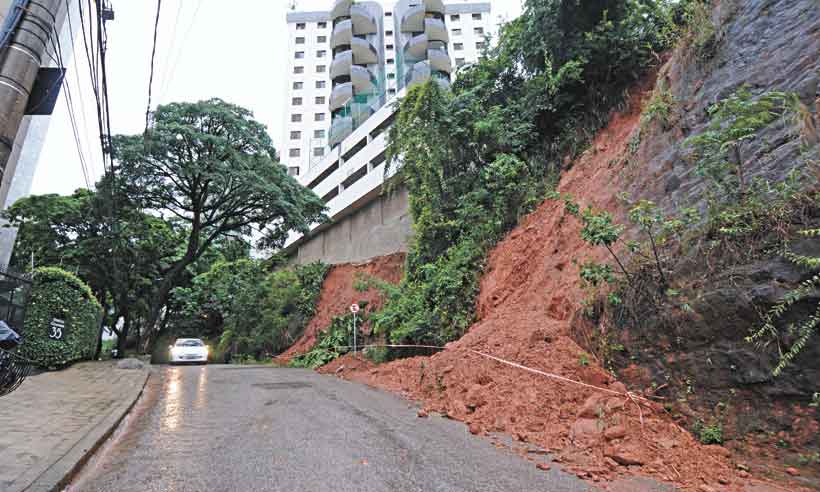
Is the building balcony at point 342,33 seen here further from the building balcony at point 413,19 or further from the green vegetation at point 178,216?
the green vegetation at point 178,216

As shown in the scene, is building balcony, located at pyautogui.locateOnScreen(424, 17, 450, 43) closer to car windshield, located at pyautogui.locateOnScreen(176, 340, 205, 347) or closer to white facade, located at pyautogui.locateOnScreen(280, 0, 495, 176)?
white facade, located at pyautogui.locateOnScreen(280, 0, 495, 176)

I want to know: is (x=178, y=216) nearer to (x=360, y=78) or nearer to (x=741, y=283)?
(x=741, y=283)

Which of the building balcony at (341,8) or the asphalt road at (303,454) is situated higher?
the building balcony at (341,8)

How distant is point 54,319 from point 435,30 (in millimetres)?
45062

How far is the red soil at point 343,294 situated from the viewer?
1872cm

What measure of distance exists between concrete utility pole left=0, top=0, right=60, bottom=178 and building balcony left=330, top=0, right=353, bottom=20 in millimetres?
52033

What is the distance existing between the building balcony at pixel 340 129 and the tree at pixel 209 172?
11957 millimetres

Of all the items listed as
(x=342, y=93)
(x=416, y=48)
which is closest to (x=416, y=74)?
(x=342, y=93)

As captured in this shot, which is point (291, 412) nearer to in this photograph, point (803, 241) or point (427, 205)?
point (803, 241)

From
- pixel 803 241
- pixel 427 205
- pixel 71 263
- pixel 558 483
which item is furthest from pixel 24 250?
pixel 803 241

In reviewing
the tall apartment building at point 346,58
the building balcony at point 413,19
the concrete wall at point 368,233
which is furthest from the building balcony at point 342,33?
the concrete wall at point 368,233

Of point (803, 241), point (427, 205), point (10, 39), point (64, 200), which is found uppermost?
point (64, 200)

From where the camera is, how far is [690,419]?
4.11 m

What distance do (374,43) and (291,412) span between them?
52.6 metres
